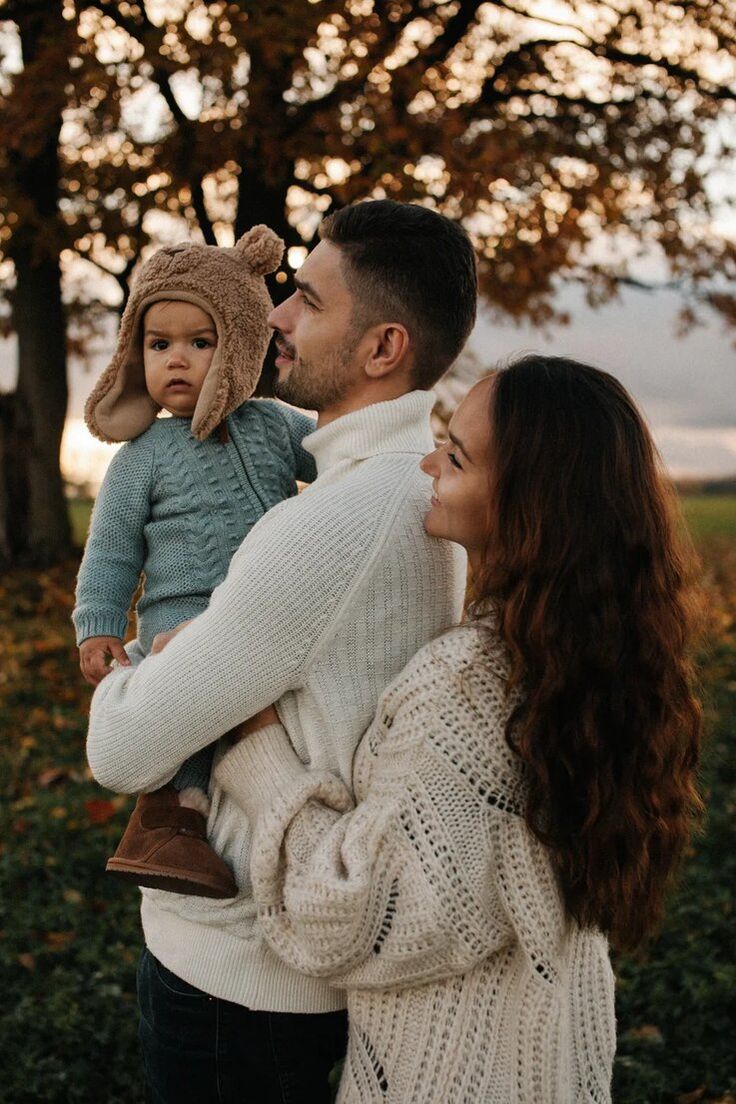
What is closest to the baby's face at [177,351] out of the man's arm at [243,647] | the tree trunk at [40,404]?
the man's arm at [243,647]

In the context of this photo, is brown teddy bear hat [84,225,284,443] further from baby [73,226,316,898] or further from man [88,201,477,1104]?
man [88,201,477,1104]

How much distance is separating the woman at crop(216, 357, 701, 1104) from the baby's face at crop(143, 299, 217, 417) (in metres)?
0.72

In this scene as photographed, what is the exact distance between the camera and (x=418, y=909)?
1.92 metres

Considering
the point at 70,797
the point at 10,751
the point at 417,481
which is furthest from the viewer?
the point at 10,751

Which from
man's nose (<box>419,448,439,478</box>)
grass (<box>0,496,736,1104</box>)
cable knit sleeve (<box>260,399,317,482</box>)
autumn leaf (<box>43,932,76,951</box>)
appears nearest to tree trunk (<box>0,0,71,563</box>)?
grass (<box>0,496,736,1104</box>)

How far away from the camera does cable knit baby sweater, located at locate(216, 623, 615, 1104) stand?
6.33ft

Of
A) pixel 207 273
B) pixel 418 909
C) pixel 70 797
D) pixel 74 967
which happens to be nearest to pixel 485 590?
pixel 418 909

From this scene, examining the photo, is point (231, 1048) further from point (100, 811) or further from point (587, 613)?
point (100, 811)

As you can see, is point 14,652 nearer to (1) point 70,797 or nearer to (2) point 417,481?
(1) point 70,797

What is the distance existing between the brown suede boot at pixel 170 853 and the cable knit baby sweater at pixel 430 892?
11 centimetres

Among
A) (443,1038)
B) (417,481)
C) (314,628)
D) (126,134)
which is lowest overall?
(443,1038)

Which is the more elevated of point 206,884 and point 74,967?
point 206,884

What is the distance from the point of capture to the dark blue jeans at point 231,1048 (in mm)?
2168

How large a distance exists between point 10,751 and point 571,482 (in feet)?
20.7
